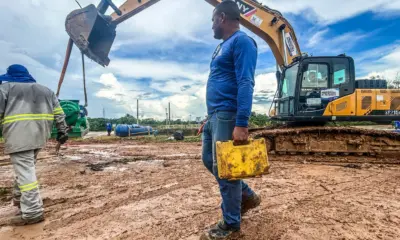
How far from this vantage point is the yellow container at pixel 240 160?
211cm

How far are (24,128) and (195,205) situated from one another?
2112mm

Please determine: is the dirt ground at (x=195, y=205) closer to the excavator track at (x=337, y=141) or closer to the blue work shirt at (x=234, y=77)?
the blue work shirt at (x=234, y=77)

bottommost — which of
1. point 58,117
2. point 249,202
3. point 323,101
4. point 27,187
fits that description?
point 249,202

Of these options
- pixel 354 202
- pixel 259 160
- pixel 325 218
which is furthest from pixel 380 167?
pixel 259 160

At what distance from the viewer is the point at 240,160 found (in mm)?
2131

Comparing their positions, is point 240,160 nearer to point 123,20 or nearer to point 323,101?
point 323,101

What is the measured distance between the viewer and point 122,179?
4641mm

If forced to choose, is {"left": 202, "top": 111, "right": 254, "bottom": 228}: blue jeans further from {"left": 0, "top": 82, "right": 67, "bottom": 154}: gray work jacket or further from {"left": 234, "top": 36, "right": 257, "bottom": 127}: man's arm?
{"left": 0, "top": 82, "right": 67, "bottom": 154}: gray work jacket

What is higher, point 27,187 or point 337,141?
point 337,141

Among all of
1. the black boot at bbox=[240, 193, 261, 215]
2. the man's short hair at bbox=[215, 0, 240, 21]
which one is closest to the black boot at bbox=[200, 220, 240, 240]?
the black boot at bbox=[240, 193, 261, 215]

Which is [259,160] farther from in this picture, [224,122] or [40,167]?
[40,167]

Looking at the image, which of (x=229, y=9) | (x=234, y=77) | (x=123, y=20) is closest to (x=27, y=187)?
(x=234, y=77)

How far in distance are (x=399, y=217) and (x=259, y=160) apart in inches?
70.7

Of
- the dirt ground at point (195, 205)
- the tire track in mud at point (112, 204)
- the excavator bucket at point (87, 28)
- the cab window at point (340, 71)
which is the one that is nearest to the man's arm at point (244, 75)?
the dirt ground at point (195, 205)
